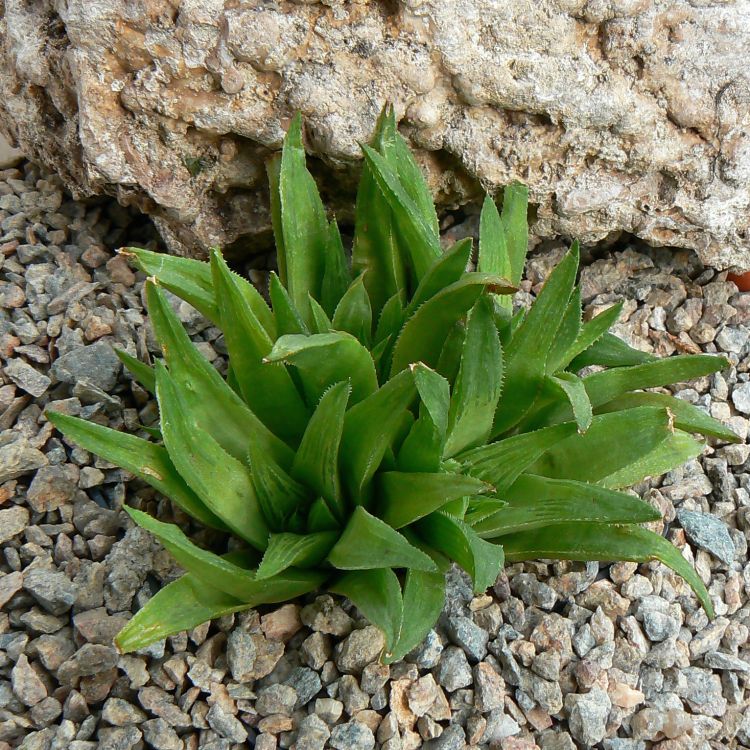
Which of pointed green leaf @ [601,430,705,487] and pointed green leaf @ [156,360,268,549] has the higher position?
pointed green leaf @ [156,360,268,549]

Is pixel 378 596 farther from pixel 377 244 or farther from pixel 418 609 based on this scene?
pixel 377 244

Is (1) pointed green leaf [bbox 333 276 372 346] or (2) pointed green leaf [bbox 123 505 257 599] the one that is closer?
(2) pointed green leaf [bbox 123 505 257 599]

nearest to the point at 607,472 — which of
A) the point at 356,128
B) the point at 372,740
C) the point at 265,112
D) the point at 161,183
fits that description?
the point at 372,740

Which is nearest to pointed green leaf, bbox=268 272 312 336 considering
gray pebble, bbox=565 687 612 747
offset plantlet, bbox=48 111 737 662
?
offset plantlet, bbox=48 111 737 662

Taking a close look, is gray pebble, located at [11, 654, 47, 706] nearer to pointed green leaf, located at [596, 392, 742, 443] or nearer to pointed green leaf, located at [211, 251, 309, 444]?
pointed green leaf, located at [211, 251, 309, 444]

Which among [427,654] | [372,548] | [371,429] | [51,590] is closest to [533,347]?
[371,429]

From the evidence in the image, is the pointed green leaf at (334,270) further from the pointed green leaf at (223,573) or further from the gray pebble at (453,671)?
the gray pebble at (453,671)

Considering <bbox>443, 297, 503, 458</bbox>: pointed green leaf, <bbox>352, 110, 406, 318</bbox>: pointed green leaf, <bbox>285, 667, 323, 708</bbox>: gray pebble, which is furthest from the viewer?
<bbox>352, 110, 406, 318</bbox>: pointed green leaf

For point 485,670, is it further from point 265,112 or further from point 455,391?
point 265,112
